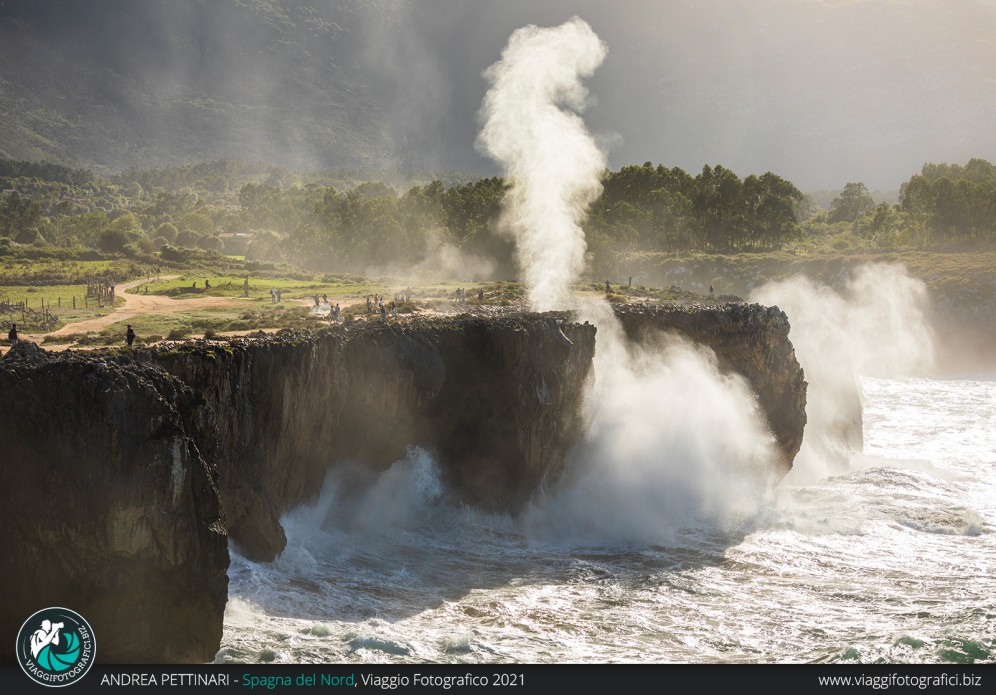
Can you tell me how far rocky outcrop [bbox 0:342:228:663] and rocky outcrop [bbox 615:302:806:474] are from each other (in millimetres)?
25203

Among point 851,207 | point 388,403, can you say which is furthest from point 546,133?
point 851,207

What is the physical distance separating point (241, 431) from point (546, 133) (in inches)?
1049

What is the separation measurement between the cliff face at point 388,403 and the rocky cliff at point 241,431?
0.06m

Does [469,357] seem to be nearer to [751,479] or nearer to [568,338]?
[568,338]

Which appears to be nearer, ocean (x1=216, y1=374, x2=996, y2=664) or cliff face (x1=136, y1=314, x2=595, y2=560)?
ocean (x1=216, y1=374, x2=996, y2=664)

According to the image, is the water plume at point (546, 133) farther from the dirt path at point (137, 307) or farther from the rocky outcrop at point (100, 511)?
the rocky outcrop at point (100, 511)

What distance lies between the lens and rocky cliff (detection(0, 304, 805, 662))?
21.5 m

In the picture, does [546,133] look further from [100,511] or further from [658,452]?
[100,511]

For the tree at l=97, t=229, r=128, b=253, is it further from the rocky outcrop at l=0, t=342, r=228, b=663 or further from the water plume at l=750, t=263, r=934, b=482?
the rocky outcrop at l=0, t=342, r=228, b=663

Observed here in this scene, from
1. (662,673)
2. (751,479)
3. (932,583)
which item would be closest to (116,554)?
(662,673)

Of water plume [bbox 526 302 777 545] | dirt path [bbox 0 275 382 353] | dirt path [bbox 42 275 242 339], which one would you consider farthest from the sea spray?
dirt path [bbox 42 275 242 339]

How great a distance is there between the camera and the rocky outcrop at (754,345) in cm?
4456

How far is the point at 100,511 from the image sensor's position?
70.7 ft
